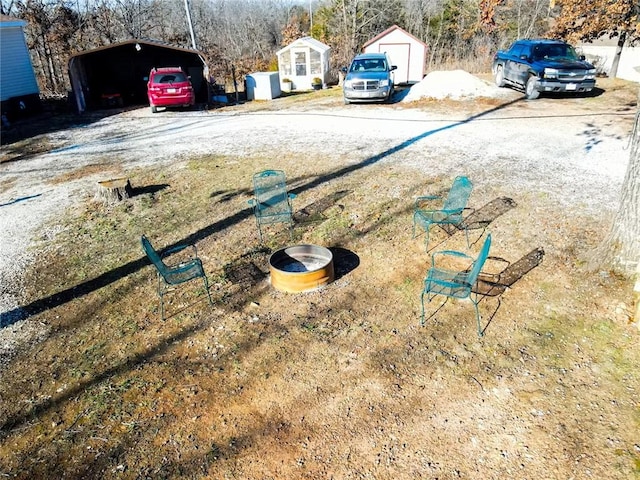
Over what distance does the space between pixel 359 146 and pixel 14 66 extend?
1616 centimetres

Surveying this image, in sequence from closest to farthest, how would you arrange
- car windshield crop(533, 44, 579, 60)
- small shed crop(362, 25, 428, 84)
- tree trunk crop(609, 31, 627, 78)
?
car windshield crop(533, 44, 579, 60) → tree trunk crop(609, 31, 627, 78) → small shed crop(362, 25, 428, 84)

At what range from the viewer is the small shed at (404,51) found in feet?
71.4

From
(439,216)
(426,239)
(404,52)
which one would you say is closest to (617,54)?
(404,52)

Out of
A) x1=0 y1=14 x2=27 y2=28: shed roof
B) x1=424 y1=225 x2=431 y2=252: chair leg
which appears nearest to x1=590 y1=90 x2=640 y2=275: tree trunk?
x1=424 y1=225 x2=431 y2=252: chair leg

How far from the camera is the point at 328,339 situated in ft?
14.4

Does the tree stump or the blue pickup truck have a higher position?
the blue pickup truck

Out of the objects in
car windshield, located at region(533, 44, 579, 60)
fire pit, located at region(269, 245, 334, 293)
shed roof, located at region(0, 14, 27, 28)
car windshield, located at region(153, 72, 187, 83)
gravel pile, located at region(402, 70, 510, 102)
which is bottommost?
fire pit, located at region(269, 245, 334, 293)

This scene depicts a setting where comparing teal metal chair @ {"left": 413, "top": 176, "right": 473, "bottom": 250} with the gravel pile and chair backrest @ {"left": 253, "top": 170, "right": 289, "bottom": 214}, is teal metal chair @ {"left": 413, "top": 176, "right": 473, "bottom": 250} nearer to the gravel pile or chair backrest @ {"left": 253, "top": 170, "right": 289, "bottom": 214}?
chair backrest @ {"left": 253, "top": 170, "right": 289, "bottom": 214}

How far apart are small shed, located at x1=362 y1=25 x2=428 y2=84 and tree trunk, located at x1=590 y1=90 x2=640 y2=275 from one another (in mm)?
18786

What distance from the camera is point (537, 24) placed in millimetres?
27422

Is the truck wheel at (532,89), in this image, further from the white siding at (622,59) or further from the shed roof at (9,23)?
the shed roof at (9,23)

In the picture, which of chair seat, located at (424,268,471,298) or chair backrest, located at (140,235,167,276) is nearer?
chair seat, located at (424,268,471,298)

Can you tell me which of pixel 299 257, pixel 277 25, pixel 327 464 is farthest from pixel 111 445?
pixel 277 25

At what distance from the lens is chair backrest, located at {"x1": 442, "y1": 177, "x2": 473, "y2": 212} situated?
5895 millimetres
